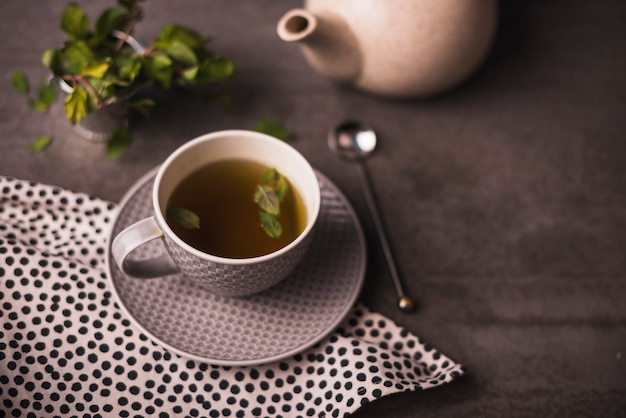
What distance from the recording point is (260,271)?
680 mm

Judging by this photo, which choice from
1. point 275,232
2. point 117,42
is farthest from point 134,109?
point 275,232

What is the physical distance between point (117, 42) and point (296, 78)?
0.30 metres

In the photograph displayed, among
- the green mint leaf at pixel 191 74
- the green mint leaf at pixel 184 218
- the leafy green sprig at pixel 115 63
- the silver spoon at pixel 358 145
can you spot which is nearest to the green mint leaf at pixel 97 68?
the leafy green sprig at pixel 115 63

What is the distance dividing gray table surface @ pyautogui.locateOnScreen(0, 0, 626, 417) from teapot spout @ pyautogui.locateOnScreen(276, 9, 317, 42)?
17 cm

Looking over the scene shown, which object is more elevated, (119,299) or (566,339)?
(119,299)

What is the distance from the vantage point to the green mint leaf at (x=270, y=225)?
0.73 metres

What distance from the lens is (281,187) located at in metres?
0.78

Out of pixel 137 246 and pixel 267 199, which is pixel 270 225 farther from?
pixel 137 246

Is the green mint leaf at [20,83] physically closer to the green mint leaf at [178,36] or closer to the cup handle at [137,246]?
the green mint leaf at [178,36]

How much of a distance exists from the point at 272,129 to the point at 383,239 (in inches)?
10.2

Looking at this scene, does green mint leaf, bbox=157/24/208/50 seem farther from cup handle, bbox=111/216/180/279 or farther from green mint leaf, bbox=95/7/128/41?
cup handle, bbox=111/216/180/279

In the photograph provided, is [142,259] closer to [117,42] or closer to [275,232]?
[275,232]

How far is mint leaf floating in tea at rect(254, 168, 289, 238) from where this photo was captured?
739 mm

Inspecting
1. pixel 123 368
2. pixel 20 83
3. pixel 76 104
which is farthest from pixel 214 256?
pixel 20 83
